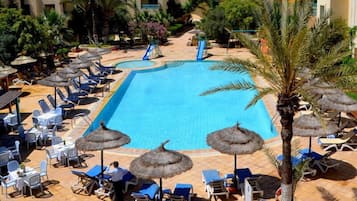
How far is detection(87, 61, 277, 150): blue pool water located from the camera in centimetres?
1962

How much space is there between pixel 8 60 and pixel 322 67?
21.6 m

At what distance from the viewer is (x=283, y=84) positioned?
34.5ft

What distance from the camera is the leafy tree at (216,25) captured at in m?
39.9

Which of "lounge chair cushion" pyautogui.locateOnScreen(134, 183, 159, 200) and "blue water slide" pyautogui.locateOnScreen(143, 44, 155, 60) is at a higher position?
"blue water slide" pyautogui.locateOnScreen(143, 44, 155, 60)

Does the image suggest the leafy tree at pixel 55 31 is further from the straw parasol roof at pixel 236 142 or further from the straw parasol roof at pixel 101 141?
the straw parasol roof at pixel 236 142

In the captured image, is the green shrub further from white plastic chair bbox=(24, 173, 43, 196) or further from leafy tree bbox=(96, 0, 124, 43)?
white plastic chair bbox=(24, 173, 43, 196)

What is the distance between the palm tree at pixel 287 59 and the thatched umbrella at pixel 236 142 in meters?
1.73

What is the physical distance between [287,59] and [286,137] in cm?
185

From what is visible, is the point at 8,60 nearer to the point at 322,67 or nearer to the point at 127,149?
the point at 127,149

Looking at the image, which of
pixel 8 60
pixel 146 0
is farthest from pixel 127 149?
pixel 146 0

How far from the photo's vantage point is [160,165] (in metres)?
11.4

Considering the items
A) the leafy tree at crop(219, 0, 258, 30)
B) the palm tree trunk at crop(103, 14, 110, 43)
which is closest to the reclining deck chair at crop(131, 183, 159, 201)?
the leafy tree at crop(219, 0, 258, 30)

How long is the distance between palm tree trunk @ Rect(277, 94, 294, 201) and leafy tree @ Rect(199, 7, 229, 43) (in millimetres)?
29430

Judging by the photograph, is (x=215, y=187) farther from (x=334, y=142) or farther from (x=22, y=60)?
(x=22, y=60)
